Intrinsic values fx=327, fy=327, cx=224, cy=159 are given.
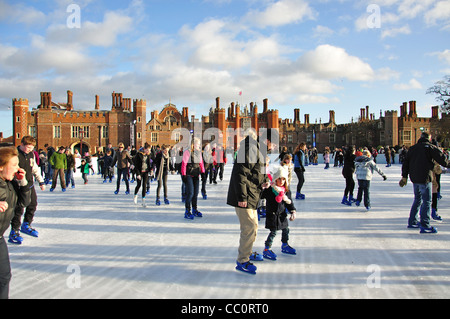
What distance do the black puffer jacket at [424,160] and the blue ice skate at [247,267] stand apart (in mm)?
3334

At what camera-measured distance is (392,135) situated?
47.3 meters

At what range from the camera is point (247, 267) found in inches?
137

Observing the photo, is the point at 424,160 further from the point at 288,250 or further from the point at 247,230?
the point at 247,230

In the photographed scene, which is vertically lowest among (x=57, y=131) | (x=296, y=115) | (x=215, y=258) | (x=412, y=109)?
(x=215, y=258)

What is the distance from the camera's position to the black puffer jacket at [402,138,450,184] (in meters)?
5.13

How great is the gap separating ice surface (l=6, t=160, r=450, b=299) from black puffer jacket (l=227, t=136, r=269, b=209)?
2.63 feet

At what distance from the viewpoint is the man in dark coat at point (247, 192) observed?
137 inches

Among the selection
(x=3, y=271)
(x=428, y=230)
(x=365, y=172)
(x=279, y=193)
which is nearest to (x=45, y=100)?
(x=365, y=172)

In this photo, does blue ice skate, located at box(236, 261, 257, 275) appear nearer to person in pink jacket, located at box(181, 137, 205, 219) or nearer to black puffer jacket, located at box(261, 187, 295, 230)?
black puffer jacket, located at box(261, 187, 295, 230)

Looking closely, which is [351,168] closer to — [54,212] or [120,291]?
[120,291]

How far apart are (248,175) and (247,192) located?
0.61ft

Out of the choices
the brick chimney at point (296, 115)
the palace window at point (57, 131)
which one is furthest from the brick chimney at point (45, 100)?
the brick chimney at point (296, 115)
